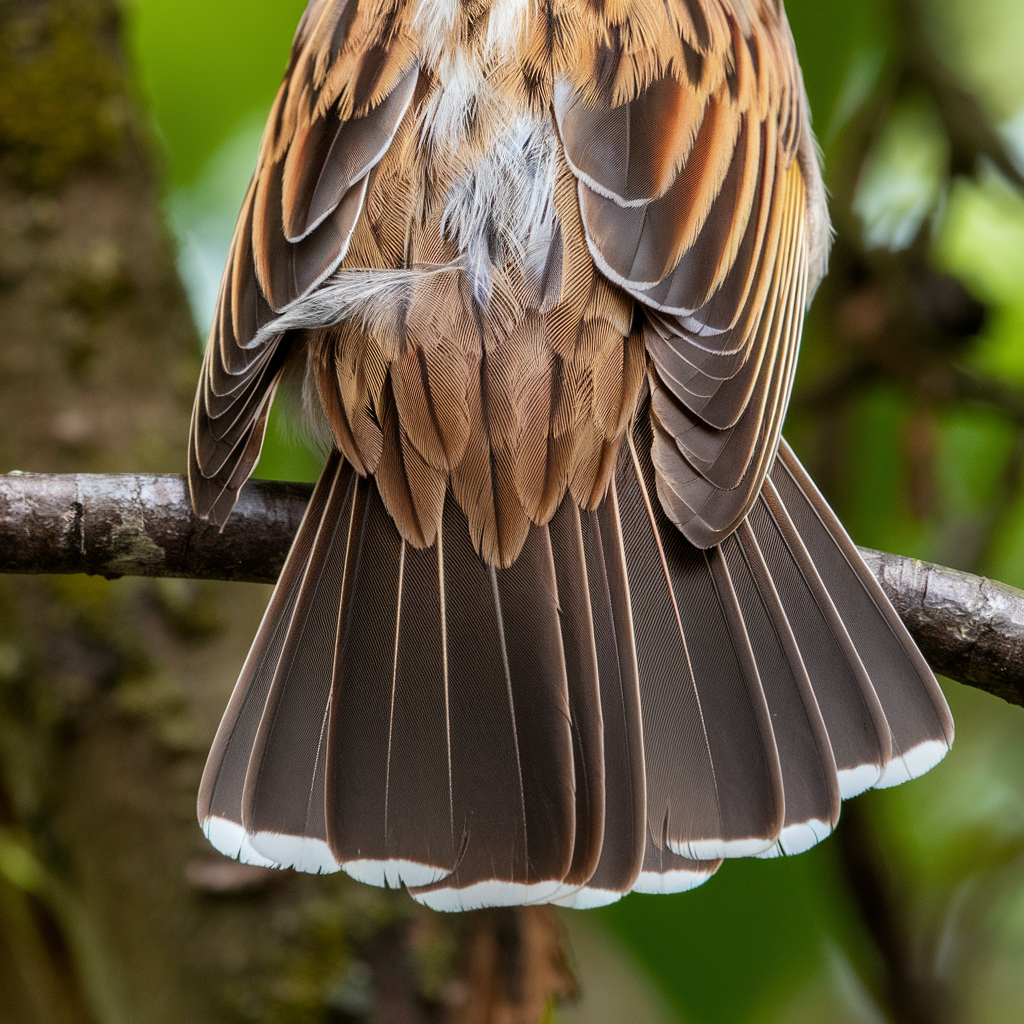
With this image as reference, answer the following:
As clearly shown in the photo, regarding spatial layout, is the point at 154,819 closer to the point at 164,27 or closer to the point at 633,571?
the point at 633,571

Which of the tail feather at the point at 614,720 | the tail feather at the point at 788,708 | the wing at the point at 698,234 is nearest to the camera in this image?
the tail feather at the point at 614,720

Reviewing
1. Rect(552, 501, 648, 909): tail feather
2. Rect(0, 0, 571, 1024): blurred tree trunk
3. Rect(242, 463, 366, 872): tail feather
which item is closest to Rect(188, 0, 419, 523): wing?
Rect(242, 463, 366, 872): tail feather

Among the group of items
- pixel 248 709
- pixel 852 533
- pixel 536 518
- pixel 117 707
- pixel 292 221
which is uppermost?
pixel 292 221

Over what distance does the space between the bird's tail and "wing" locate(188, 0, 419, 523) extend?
234 mm

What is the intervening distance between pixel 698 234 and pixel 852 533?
1.75 meters

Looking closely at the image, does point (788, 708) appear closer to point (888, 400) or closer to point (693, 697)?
point (693, 697)

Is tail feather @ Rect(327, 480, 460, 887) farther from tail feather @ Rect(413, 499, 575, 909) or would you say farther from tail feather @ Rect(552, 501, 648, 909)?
tail feather @ Rect(552, 501, 648, 909)

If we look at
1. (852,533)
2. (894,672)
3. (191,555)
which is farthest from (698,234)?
(852,533)

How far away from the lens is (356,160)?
282 cm

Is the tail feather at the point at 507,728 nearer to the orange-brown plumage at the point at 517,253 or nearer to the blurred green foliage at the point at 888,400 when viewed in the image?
the orange-brown plumage at the point at 517,253

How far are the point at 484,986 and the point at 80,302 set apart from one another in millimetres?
2346

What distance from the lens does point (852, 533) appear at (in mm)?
4180

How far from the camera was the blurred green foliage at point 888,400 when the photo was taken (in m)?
3.85

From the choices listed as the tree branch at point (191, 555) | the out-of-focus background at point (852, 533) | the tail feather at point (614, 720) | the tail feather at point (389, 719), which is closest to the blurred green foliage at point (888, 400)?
the out-of-focus background at point (852, 533)
